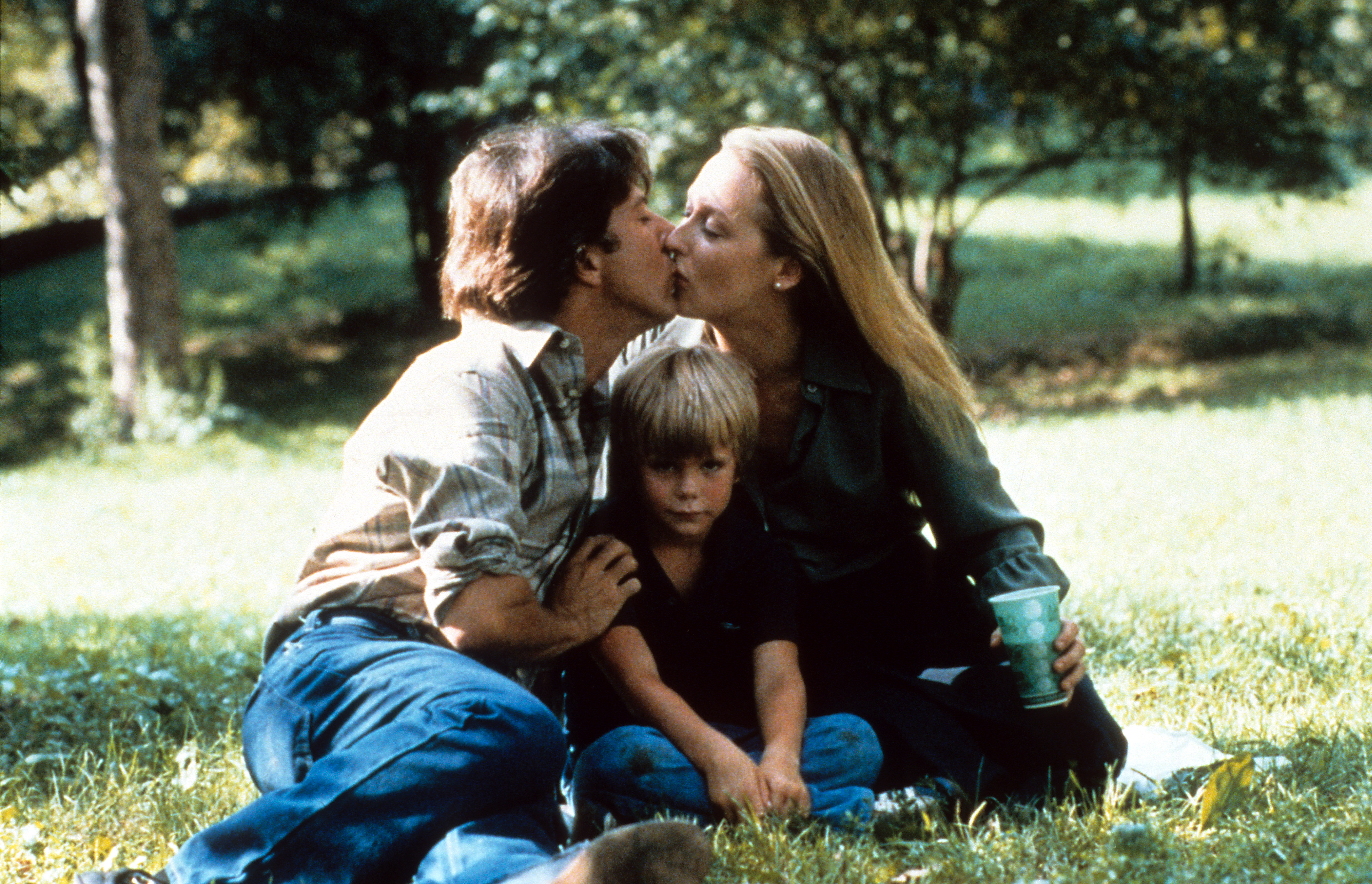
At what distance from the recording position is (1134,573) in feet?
18.5

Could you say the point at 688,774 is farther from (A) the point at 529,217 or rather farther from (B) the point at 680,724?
(A) the point at 529,217

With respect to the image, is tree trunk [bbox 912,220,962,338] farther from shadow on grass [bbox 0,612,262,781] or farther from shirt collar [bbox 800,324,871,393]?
shirt collar [bbox 800,324,871,393]

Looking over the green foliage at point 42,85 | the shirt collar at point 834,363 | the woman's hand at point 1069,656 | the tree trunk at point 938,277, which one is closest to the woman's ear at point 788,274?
the shirt collar at point 834,363

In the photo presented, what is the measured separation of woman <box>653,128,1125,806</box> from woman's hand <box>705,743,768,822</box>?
16.9 inches

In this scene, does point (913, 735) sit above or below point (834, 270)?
below

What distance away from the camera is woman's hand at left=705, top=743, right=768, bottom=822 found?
2895mm

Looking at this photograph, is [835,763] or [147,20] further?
[147,20]

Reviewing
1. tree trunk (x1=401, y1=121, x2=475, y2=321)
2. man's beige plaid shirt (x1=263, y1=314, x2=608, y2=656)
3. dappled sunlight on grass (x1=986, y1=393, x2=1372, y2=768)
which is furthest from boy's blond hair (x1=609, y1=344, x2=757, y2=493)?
tree trunk (x1=401, y1=121, x2=475, y2=321)

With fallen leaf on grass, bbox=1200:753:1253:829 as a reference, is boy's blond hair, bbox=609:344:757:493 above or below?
above

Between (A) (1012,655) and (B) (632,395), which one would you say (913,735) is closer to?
(A) (1012,655)

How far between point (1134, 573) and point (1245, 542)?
863mm

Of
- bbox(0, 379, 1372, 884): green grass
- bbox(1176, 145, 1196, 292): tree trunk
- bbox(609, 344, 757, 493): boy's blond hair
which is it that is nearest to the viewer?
bbox(0, 379, 1372, 884): green grass

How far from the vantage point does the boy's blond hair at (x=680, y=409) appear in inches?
124

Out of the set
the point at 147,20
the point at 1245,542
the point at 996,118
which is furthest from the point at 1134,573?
the point at 147,20
